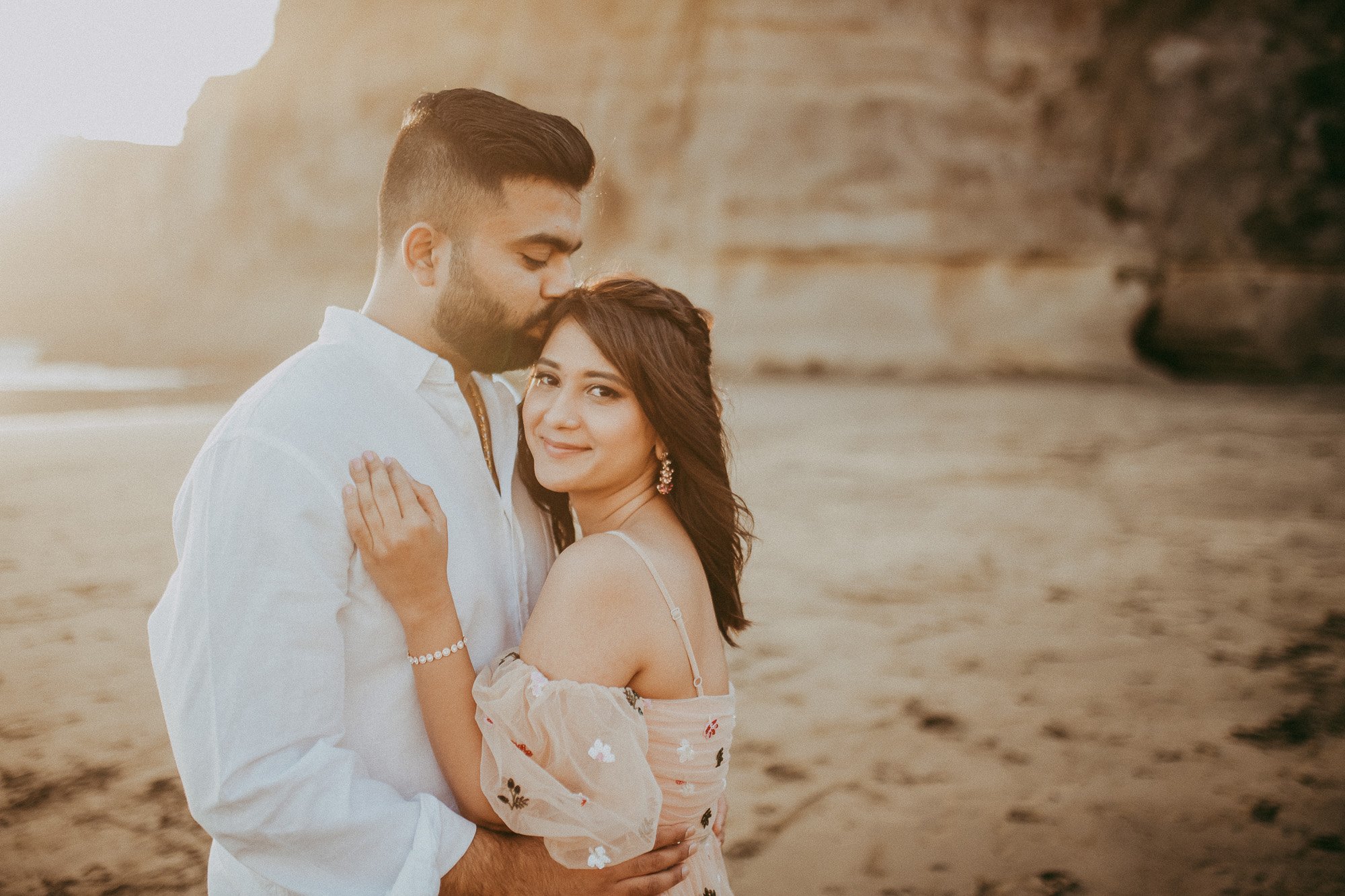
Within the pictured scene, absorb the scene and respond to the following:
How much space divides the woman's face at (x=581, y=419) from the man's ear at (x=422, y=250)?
306mm

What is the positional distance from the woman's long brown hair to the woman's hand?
560 millimetres

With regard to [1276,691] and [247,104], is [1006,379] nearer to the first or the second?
[1276,691]

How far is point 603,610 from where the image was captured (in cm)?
172

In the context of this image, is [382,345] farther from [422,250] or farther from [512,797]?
[512,797]

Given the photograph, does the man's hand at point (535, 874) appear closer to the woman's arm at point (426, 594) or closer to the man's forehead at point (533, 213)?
the woman's arm at point (426, 594)

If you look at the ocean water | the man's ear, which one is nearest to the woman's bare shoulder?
the man's ear

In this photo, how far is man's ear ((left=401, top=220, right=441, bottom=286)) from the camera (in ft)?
6.40

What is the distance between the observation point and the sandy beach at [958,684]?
290cm

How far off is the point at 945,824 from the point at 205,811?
2.45 meters

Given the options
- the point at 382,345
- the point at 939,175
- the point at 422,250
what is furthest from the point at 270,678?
the point at 939,175

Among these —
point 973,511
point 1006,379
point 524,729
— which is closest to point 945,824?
point 524,729

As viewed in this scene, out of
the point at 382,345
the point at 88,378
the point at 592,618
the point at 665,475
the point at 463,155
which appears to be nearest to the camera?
the point at 592,618

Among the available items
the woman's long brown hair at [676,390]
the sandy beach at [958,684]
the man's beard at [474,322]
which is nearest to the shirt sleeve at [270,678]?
the man's beard at [474,322]

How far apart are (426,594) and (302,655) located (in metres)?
0.23
